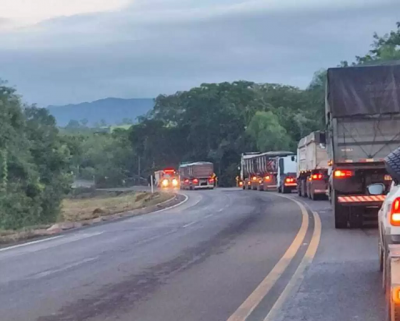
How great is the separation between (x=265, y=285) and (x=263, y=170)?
166ft

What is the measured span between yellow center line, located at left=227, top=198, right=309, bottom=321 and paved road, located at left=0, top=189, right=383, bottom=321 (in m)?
0.01

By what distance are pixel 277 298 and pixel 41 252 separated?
8.41m

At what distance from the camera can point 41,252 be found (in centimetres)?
1805

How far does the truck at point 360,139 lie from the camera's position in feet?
68.5

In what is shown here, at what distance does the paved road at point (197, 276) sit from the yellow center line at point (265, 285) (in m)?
0.01

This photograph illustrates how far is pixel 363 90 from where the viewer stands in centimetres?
2175

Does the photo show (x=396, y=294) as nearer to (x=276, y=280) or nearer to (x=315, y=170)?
(x=276, y=280)

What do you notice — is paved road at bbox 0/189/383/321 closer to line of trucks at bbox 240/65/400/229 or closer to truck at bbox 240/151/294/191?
line of trucks at bbox 240/65/400/229

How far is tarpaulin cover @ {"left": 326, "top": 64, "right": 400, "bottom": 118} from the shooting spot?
2131cm

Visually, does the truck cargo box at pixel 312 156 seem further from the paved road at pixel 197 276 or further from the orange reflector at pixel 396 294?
the orange reflector at pixel 396 294

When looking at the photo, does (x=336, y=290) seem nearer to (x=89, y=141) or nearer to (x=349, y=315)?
(x=349, y=315)

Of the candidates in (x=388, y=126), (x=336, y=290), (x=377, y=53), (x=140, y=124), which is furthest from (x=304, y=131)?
(x=336, y=290)

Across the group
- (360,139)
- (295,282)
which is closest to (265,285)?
(295,282)

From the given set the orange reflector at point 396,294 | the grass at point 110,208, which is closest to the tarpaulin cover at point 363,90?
the orange reflector at point 396,294
